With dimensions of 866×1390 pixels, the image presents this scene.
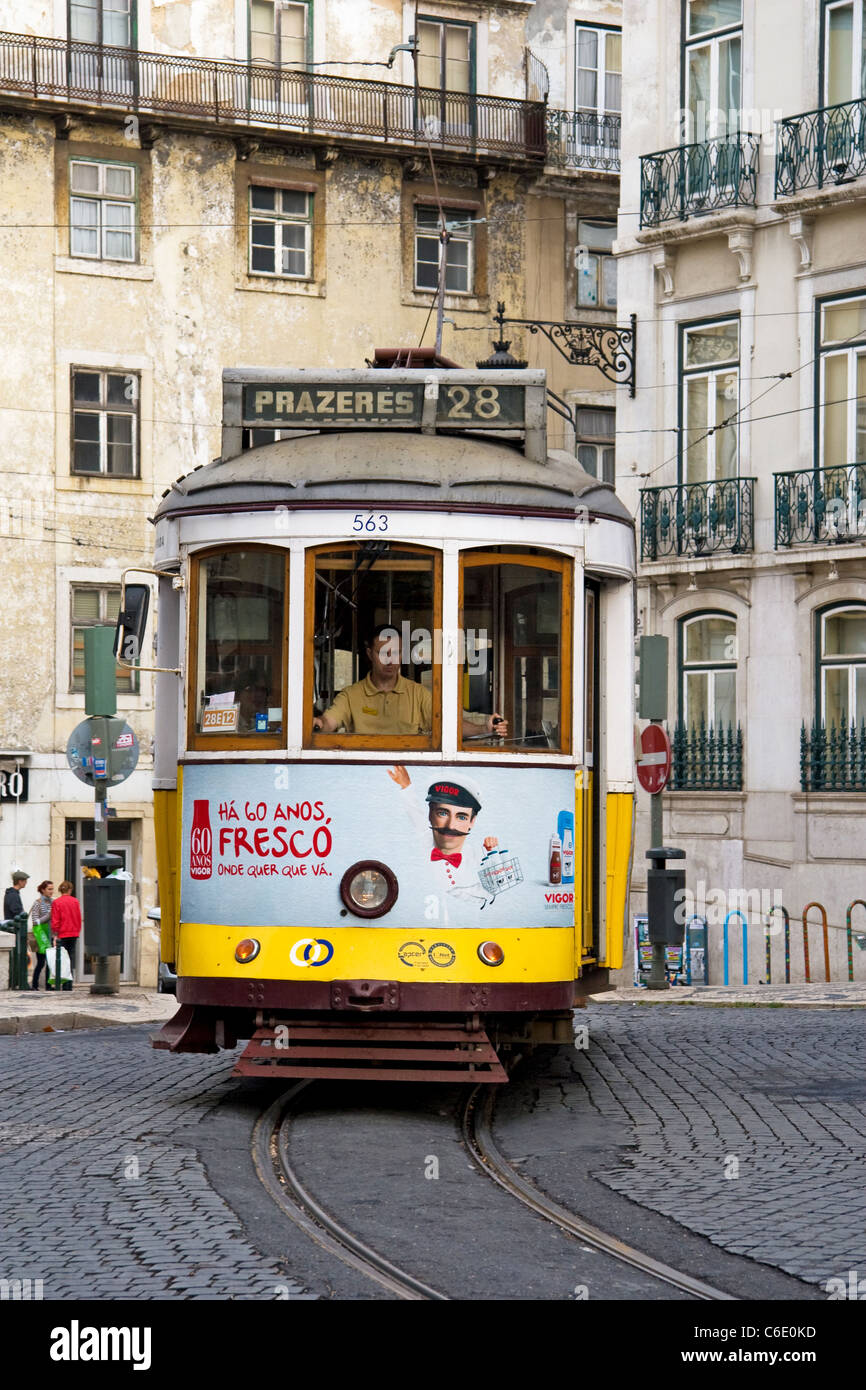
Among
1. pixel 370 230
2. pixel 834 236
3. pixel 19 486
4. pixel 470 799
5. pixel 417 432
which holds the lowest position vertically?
pixel 470 799

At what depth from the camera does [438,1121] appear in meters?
11.4

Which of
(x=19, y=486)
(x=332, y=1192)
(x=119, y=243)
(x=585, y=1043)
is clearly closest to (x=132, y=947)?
(x=19, y=486)

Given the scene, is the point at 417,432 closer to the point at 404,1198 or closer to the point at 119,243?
the point at 404,1198

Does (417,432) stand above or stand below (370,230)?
below

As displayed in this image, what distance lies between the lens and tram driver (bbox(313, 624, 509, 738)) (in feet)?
37.0

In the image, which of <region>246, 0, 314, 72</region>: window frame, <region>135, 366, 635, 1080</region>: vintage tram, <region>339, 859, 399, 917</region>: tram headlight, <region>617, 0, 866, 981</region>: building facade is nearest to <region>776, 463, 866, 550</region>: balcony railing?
<region>617, 0, 866, 981</region>: building facade

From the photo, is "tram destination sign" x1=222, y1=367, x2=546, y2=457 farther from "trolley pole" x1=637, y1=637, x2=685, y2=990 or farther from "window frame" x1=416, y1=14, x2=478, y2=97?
"window frame" x1=416, y1=14, x2=478, y2=97

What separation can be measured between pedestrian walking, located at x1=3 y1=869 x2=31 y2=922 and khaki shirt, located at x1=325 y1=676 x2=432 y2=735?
20838 mm

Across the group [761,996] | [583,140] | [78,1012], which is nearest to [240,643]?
[78,1012]

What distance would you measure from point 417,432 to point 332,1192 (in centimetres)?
448

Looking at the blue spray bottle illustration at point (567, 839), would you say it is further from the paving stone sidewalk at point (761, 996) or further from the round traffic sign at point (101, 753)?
the round traffic sign at point (101, 753)

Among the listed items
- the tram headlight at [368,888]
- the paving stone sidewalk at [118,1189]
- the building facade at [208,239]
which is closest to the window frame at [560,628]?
the tram headlight at [368,888]

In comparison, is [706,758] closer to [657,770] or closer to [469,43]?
[657,770]

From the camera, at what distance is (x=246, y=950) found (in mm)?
11227
